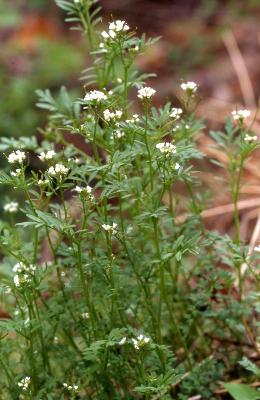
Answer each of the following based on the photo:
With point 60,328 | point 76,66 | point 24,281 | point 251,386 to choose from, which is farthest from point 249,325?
point 76,66

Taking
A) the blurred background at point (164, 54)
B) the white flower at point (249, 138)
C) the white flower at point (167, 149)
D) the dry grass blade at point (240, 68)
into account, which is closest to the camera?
the white flower at point (167, 149)

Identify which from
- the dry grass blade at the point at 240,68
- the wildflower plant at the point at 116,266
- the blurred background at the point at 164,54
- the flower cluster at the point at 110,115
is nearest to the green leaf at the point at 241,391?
the wildflower plant at the point at 116,266

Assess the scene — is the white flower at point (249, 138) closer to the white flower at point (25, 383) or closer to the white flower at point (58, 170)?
the white flower at point (58, 170)

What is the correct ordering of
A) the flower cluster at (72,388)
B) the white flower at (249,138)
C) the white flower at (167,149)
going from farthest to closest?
the white flower at (249,138)
the flower cluster at (72,388)
the white flower at (167,149)

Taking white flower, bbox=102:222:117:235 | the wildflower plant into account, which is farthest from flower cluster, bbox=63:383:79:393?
white flower, bbox=102:222:117:235

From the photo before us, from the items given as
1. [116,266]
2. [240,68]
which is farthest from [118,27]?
[240,68]

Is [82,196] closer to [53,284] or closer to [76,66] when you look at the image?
[53,284]

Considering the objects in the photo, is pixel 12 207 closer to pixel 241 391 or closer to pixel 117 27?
pixel 117 27
